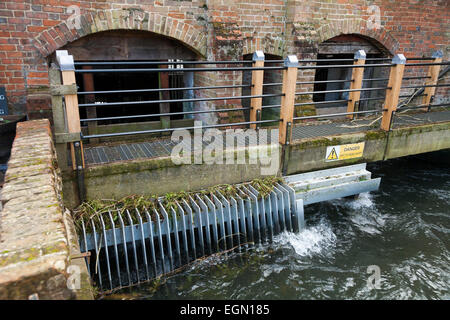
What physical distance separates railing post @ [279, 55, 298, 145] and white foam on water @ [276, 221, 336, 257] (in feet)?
4.06

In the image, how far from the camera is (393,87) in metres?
4.98

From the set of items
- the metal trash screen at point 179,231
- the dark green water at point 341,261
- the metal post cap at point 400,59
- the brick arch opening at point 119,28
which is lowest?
the dark green water at point 341,261

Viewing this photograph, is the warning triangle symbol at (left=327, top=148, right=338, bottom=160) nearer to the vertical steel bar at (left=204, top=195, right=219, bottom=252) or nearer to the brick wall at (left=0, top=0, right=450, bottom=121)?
the vertical steel bar at (left=204, top=195, right=219, bottom=252)

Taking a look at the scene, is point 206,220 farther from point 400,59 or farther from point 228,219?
point 400,59

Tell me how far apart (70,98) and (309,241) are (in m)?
3.32

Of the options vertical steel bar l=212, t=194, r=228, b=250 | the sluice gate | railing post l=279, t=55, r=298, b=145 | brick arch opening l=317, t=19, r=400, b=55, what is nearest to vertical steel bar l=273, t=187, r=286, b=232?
the sluice gate

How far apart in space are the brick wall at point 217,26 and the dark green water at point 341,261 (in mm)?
2985

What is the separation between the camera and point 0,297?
1.44 meters

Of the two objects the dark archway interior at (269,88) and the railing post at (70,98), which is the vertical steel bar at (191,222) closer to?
the railing post at (70,98)

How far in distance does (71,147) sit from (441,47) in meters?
9.21

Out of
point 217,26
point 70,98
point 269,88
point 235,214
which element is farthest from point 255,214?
point 269,88

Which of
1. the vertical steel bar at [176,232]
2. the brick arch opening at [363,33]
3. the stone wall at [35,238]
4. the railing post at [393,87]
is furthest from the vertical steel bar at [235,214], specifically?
the brick arch opening at [363,33]

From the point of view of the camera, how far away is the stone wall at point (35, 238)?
59.8 inches

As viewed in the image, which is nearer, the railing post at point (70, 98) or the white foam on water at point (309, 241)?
the railing post at point (70, 98)
